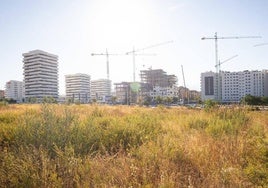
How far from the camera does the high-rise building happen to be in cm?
16181

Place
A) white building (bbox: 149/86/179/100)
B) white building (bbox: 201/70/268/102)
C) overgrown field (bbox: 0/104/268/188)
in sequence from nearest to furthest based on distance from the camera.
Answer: overgrown field (bbox: 0/104/268/188) → white building (bbox: 201/70/268/102) → white building (bbox: 149/86/179/100)

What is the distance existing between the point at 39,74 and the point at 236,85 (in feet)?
376

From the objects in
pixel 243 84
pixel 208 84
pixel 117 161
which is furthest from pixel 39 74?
pixel 117 161

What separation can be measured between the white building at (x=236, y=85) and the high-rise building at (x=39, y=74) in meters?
93.4

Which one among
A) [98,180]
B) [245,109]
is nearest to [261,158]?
[98,180]

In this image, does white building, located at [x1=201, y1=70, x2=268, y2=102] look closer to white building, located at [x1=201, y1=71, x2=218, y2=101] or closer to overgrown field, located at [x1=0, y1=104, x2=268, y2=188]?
white building, located at [x1=201, y1=71, x2=218, y2=101]

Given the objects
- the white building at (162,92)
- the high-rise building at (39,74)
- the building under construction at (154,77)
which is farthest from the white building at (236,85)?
the high-rise building at (39,74)

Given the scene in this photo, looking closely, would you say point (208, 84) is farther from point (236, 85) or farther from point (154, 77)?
point (154, 77)

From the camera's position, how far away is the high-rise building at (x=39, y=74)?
162 metres

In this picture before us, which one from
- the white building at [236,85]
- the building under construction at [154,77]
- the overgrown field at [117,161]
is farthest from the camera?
the building under construction at [154,77]

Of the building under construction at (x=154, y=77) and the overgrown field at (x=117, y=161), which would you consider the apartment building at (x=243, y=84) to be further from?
the overgrown field at (x=117, y=161)

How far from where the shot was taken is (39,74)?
6368 inches

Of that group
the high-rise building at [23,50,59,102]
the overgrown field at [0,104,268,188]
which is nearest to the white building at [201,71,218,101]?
the high-rise building at [23,50,59,102]

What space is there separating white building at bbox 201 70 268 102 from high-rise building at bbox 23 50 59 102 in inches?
3678
